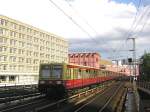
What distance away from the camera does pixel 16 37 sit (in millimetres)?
98875

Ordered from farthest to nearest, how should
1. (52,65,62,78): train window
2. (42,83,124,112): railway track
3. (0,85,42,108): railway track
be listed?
(52,65,62,78): train window, (0,85,42,108): railway track, (42,83,124,112): railway track

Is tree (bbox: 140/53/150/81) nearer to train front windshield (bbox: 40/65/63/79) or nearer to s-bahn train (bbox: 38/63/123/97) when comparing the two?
s-bahn train (bbox: 38/63/123/97)

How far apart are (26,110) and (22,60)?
8120 cm

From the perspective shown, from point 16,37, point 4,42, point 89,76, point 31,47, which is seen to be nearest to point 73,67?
point 89,76

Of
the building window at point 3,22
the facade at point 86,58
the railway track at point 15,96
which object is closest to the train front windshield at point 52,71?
the railway track at point 15,96

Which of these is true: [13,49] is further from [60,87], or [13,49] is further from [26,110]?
[26,110]

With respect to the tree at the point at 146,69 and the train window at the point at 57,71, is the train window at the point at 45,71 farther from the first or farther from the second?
the tree at the point at 146,69

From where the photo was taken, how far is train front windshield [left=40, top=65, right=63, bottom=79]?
3028 centimetres

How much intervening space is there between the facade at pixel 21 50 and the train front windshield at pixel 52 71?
170 feet

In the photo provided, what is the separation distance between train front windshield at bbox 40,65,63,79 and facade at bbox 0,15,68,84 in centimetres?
5193

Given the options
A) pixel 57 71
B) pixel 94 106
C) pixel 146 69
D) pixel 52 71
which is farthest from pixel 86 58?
pixel 94 106

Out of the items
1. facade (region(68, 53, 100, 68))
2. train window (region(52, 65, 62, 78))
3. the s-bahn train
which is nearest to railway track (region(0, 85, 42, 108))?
the s-bahn train

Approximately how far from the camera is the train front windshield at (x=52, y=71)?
30.3 meters

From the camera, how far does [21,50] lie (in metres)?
102
